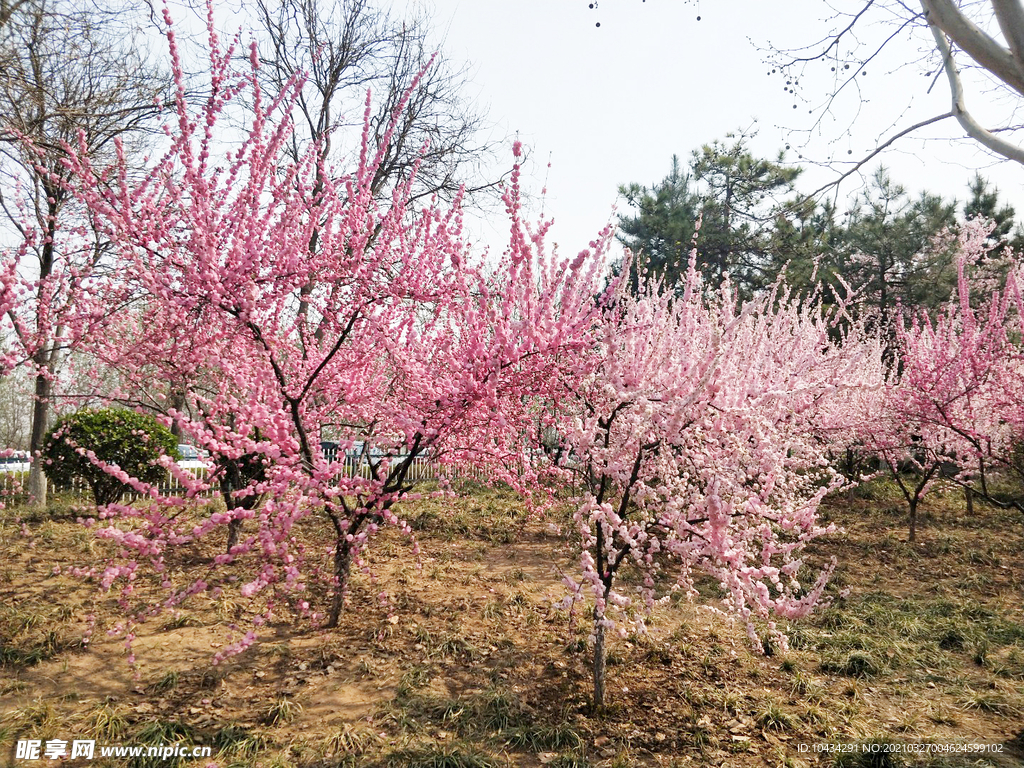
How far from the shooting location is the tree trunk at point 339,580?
15.4 ft

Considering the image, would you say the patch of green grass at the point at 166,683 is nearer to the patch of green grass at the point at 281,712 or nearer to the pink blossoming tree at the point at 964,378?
the patch of green grass at the point at 281,712

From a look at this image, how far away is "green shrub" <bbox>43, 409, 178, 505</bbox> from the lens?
28.7 ft

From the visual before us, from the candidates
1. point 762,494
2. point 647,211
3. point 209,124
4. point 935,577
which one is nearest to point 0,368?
point 209,124

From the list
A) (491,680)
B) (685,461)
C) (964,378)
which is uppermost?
(964,378)

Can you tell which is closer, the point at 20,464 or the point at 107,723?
the point at 107,723

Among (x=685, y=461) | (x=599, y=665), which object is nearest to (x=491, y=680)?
(x=599, y=665)

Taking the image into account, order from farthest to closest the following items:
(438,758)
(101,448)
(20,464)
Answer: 1. (20,464)
2. (101,448)
3. (438,758)

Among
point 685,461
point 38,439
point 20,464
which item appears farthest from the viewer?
point 20,464

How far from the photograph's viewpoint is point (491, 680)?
13.6 feet

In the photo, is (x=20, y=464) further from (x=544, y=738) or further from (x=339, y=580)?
(x=544, y=738)

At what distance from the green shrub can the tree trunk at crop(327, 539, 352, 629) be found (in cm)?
553

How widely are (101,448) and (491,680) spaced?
26.2 feet

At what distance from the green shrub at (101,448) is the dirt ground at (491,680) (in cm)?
239

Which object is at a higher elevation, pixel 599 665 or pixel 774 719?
pixel 599 665
